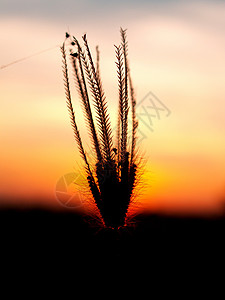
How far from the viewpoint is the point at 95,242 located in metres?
3.10

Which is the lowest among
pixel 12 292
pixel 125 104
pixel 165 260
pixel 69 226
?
pixel 12 292

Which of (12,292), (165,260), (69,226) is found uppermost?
(69,226)

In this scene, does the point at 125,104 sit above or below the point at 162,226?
above

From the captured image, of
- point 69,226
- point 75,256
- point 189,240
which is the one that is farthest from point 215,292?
point 69,226

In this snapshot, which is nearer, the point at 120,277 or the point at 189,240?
the point at 120,277

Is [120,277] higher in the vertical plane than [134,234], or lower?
lower

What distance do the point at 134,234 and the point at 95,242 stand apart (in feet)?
1.13

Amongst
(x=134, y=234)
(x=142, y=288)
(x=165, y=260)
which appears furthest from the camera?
(x=165, y=260)

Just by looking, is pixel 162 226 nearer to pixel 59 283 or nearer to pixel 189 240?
pixel 189 240

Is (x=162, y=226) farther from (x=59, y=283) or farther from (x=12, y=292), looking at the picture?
(x=12, y=292)

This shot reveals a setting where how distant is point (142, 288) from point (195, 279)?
1029 millimetres

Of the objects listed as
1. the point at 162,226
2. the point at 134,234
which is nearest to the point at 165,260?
the point at 162,226

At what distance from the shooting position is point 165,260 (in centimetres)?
429

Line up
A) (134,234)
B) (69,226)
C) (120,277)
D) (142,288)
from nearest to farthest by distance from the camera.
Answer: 1. (120,277)
2. (134,234)
3. (142,288)
4. (69,226)
